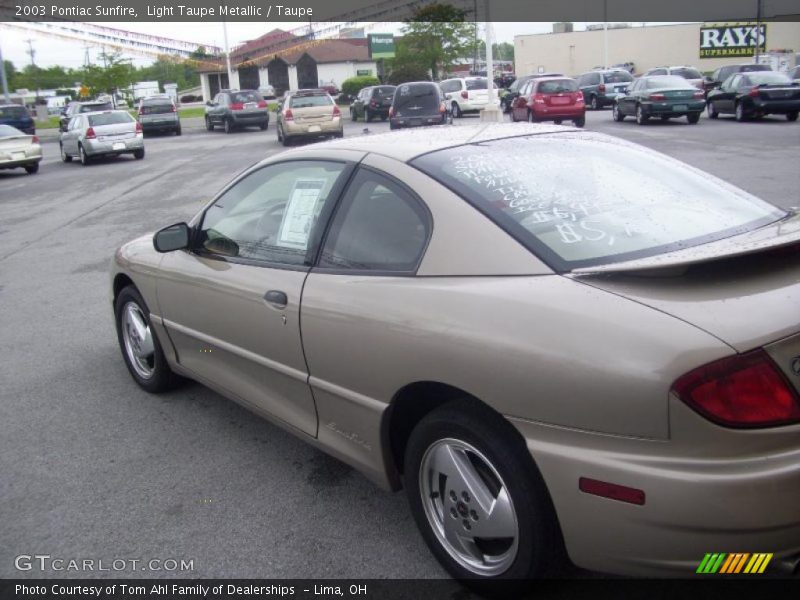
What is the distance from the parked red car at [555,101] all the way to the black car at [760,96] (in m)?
4.63

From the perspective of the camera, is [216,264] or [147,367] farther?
[147,367]

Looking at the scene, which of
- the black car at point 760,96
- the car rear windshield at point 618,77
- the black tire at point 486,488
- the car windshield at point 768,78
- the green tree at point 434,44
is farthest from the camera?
the green tree at point 434,44

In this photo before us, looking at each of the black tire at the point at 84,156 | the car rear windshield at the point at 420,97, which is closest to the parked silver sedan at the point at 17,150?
the black tire at the point at 84,156

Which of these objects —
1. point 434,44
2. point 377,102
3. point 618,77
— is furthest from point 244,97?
point 434,44

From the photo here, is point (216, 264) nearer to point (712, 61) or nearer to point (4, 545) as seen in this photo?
point (4, 545)

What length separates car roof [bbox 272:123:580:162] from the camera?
3.28 meters

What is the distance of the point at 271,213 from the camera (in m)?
3.83

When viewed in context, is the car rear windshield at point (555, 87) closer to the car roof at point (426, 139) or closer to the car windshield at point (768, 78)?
the car windshield at point (768, 78)

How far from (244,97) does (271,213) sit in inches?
1193

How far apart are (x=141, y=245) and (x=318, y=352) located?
2.20m

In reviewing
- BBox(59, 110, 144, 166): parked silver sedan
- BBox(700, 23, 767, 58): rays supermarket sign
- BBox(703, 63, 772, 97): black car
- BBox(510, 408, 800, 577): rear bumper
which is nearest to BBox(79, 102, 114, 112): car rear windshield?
BBox(59, 110, 144, 166): parked silver sedan

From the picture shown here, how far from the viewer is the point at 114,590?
298 cm

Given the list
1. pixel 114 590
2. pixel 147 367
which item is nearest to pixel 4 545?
pixel 114 590

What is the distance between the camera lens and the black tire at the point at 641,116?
23.9 metres
